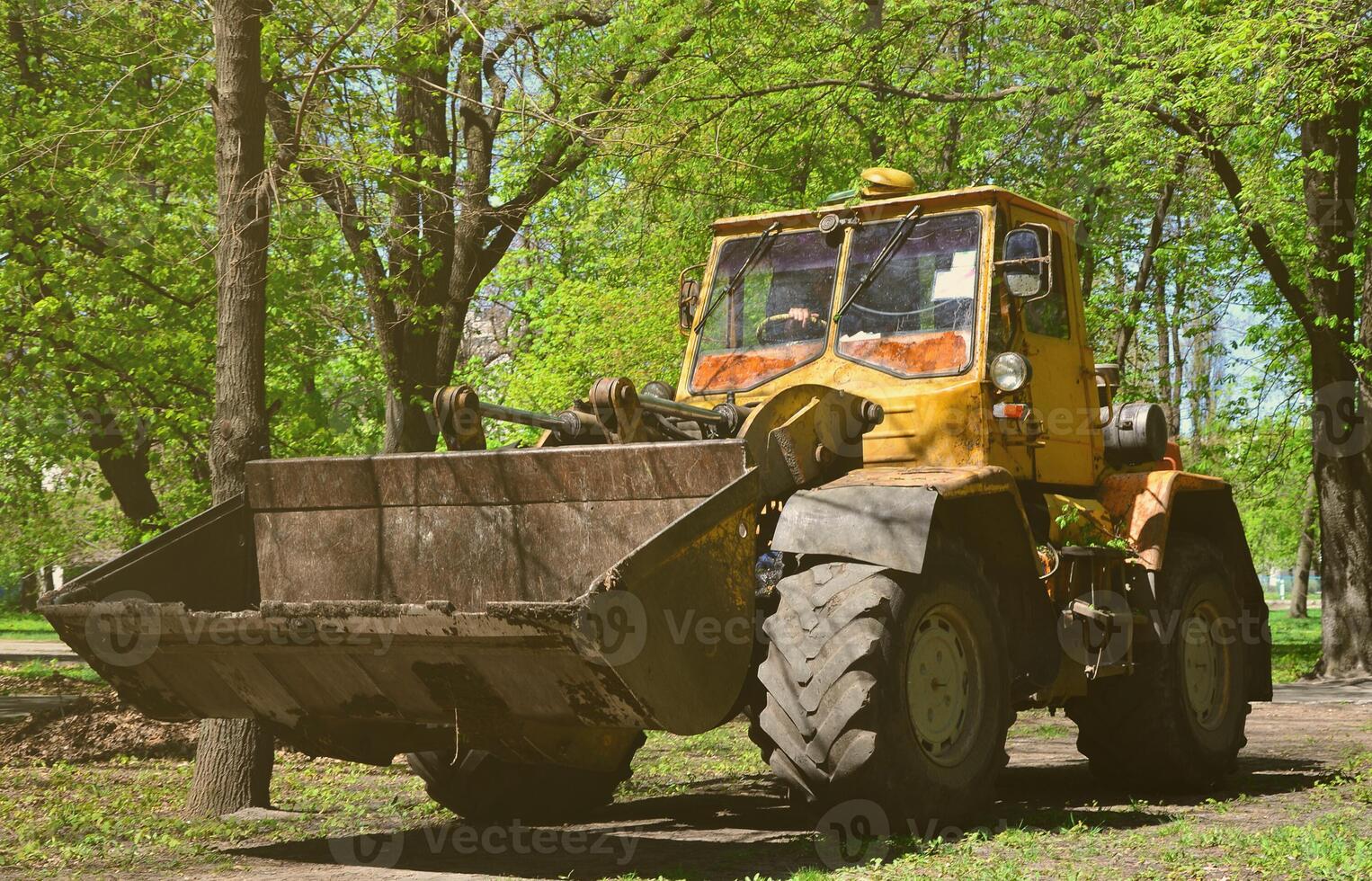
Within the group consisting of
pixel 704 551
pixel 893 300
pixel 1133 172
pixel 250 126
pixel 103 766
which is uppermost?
A: pixel 1133 172

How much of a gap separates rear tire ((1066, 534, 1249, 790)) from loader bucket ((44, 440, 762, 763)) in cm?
368

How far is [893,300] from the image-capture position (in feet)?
27.4

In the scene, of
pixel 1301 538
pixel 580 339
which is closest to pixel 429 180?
pixel 580 339

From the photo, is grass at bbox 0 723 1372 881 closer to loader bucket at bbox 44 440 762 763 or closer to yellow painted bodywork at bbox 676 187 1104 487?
loader bucket at bbox 44 440 762 763

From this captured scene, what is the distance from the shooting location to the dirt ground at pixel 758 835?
21.0 feet

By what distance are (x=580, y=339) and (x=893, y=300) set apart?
15.2 m

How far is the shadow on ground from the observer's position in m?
6.56

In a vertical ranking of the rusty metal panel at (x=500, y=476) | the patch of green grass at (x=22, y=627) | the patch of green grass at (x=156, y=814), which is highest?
the rusty metal panel at (x=500, y=476)

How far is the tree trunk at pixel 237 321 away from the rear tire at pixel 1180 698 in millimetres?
4966

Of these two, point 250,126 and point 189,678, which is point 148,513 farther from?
point 189,678

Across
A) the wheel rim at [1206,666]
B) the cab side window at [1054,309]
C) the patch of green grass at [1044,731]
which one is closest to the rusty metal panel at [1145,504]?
the wheel rim at [1206,666]

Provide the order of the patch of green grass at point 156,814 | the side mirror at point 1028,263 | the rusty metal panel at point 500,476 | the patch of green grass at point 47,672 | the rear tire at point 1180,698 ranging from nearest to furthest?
the rusty metal panel at point 500,476 < the patch of green grass at point 156,814 < the side mirror at point 1028,263 < the rear tire at point 1180,698 < the patch of green grass at point 47,672

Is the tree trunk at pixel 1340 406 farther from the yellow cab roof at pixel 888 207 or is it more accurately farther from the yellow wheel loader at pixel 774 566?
the yellow cab roof at pixel 888 207

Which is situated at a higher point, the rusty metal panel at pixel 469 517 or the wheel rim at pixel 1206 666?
the rusty metal panel at pixel 469 517
